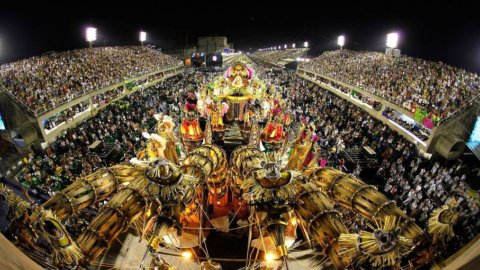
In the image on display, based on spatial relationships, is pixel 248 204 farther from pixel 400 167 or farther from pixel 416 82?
pixel 416 82

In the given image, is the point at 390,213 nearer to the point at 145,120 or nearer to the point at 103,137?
the point at 103,137

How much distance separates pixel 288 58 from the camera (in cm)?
6812

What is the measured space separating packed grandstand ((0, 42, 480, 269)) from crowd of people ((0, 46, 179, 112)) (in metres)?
0.14

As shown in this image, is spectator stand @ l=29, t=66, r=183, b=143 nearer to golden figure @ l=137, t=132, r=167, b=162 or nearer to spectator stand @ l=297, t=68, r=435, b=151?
golden figure @ l=137, t=132, r=167, b=162

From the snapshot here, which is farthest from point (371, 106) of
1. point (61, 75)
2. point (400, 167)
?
point (61, 75)

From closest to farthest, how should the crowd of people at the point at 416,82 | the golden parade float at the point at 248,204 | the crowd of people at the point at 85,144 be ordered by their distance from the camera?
1. the golden parade float at the point at 248,204
2. the crowd of people at the point at 85,144
3. the crowd of people at the point at 416,82

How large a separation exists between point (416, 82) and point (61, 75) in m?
30.5

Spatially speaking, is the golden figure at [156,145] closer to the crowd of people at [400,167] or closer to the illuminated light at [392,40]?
the crowd of people at [400,167]

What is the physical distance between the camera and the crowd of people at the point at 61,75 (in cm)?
1848

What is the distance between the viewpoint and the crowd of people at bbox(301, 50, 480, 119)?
55.2ft

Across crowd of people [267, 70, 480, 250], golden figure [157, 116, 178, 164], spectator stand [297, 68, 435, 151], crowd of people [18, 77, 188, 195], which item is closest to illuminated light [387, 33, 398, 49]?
spectator stand [297, 68, 435, 151]

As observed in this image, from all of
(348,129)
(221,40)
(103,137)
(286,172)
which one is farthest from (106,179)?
(221,40)

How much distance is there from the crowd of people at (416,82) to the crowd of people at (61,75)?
25415 millimetres

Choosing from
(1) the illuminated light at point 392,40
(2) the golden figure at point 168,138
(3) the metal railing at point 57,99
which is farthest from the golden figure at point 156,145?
(1) the illuminated light at point 392,40
